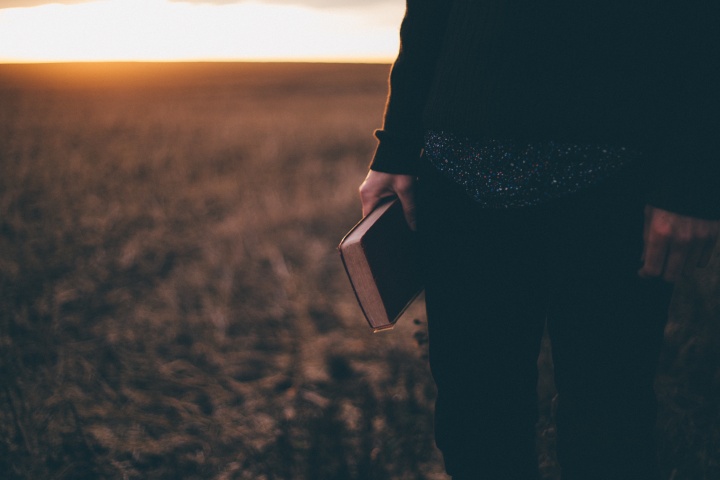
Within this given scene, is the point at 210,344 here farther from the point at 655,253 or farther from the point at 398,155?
the point at 655,253

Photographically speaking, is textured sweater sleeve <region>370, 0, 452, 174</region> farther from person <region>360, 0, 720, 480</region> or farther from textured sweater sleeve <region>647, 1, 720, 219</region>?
textured sweater sleeve <region>647, 1, 720, 219</region>

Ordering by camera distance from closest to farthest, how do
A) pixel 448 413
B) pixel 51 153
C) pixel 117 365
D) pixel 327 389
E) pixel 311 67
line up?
pixel 448 413 → pixel 327 389 → pixel 117 365 → pixel 51 153 → pixel 311 67

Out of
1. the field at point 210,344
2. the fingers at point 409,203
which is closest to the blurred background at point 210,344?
the field at point 210,344

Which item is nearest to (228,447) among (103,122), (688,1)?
(688,1)

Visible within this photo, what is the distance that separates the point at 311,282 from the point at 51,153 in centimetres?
369

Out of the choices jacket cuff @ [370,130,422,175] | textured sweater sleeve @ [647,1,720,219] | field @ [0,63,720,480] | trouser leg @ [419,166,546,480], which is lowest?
field @ [0,63,720,480]

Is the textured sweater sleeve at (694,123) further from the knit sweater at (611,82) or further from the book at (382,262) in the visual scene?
the book at (382,262)

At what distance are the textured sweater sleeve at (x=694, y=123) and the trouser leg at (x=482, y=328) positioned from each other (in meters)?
0.20

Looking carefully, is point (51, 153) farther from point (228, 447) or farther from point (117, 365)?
Result: point (228, 447)

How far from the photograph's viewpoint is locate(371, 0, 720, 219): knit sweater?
2.06 feet

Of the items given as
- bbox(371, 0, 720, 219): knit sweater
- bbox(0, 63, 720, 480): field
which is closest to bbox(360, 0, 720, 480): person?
bbox(371, 0, 720, 219): knit sweater

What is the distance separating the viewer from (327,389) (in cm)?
196

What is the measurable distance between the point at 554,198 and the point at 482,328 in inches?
10.8

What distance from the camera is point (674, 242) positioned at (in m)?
0.68
